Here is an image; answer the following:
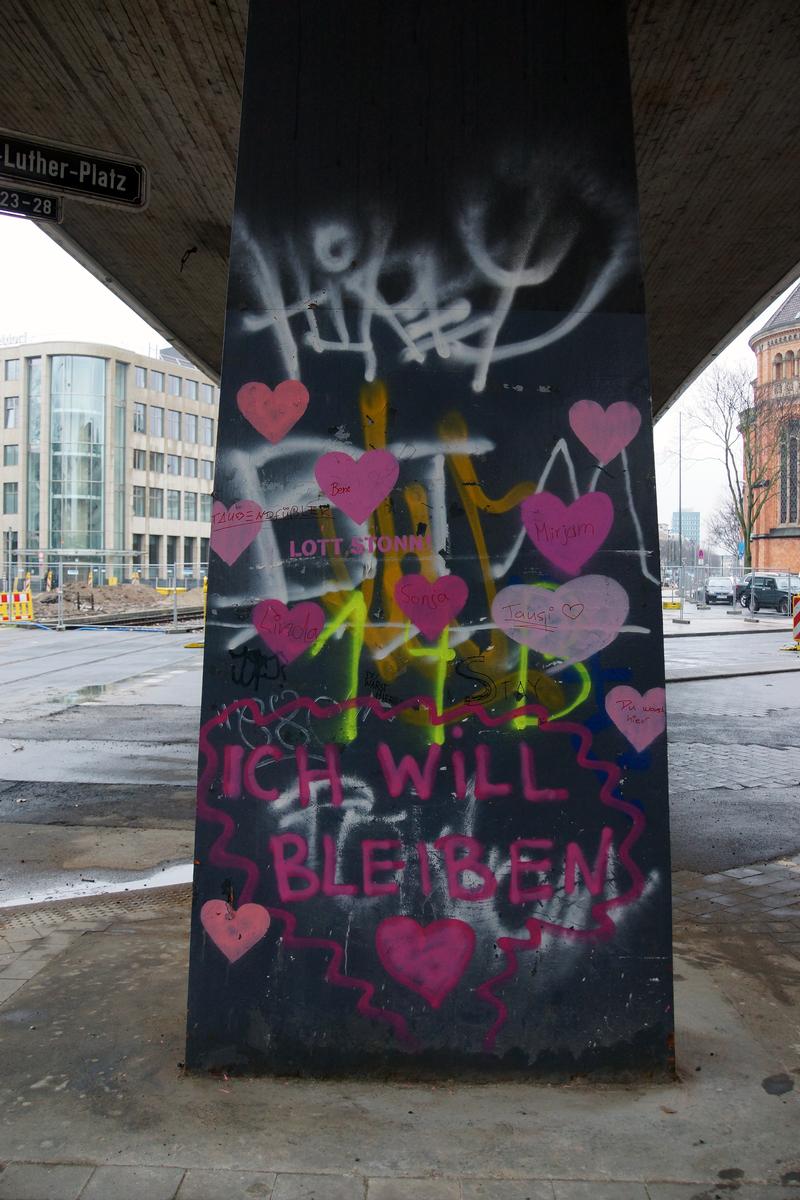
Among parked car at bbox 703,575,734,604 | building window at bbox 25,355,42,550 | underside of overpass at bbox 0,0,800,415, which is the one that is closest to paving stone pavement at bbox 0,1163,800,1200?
underside of overpass at bbox 0,0,800,415

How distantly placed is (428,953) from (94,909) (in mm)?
2774

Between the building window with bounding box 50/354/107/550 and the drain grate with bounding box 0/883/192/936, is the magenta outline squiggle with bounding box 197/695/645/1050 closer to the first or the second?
the drain grate with bounding box 0/883/192/936

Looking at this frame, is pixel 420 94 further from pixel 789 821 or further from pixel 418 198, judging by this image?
pixel 789 821

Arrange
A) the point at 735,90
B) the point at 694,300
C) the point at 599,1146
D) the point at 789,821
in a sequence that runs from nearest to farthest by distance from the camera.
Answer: the point at 599,1146 < the point at 735,90 < the point at 789,821 < the point at 694,300

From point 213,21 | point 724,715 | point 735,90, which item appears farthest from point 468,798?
point 724,715

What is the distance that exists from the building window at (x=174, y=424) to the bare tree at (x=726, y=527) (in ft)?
139

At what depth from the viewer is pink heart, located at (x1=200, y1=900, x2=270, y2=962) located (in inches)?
139

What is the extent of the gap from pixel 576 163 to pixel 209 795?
2.66 meters

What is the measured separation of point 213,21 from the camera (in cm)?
557

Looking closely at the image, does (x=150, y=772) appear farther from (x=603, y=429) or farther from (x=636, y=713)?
(x=603, y=429)

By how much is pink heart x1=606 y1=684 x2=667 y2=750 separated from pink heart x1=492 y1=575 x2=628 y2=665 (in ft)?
0.62

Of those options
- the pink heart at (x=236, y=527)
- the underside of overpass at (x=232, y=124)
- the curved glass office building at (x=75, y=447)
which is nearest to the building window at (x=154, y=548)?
the curved glass office building at (x=75, y=447)

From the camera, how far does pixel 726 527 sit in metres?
70.6

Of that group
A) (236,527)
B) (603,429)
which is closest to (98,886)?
(236,527)
